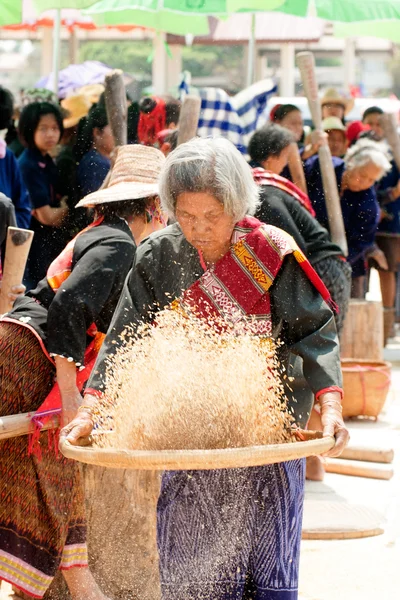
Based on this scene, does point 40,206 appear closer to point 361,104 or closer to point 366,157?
point 366,157

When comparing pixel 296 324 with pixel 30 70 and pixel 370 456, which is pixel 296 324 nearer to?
pixel 370 456

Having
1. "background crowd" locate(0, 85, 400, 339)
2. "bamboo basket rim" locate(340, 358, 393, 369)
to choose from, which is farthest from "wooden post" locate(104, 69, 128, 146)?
"bamboo basket rim" locate(340, 358, 393, 369)

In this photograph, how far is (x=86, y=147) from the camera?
20.4ft

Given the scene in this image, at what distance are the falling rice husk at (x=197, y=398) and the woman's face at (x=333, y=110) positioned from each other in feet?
22.7

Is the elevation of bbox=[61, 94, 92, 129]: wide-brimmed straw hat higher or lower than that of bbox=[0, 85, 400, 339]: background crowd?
higher

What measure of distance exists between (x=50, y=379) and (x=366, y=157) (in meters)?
4.43

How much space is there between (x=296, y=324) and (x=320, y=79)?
32.0m

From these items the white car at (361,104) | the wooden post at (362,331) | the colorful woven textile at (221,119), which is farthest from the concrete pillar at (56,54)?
the wooden post at (362,331)

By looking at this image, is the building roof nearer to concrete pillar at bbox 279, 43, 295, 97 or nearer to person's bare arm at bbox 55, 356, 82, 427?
concrete pillar at bbox 279, 43, 295, 97

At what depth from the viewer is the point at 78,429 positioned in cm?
246

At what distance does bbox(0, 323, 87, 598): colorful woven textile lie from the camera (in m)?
3.32

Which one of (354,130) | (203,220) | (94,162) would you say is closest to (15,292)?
(203,220)

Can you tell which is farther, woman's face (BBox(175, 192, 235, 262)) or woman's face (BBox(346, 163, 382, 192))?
woman's face (BBox(346, 163, 382, 192))

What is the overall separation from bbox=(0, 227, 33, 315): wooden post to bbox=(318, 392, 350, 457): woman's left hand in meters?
1.61
